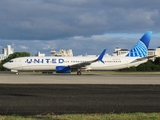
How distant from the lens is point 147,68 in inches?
3620


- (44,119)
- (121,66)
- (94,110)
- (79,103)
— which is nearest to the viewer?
(44,119)

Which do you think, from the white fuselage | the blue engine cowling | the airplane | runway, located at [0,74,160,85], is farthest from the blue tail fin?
runway, located at [0,74,160,85]

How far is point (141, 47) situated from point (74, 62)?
44.8ft

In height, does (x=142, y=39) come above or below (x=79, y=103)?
above

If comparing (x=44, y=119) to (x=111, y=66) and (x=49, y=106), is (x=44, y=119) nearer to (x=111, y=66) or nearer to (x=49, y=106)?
(x=49, y=106)

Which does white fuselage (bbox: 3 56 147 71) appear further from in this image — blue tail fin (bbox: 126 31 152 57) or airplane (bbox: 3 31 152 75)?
blue tail fin (bbox: 126 31 152 57)

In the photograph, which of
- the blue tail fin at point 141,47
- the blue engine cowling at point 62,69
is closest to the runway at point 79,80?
the blue engine cowling at point 62,69

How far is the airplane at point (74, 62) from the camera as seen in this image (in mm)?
53250

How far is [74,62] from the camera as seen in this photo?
55.4 metres

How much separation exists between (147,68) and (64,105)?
3208 inches

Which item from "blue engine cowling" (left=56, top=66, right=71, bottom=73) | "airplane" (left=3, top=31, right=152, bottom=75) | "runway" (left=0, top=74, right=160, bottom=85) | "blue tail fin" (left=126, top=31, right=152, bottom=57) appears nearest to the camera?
"runway" (left=0, top=74, right=160, bottom=85)

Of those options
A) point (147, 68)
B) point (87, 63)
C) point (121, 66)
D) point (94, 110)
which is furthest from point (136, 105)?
point (147, 68)

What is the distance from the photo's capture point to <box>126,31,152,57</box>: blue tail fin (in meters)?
59.2

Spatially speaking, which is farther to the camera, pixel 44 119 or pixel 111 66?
pixel 111 66
